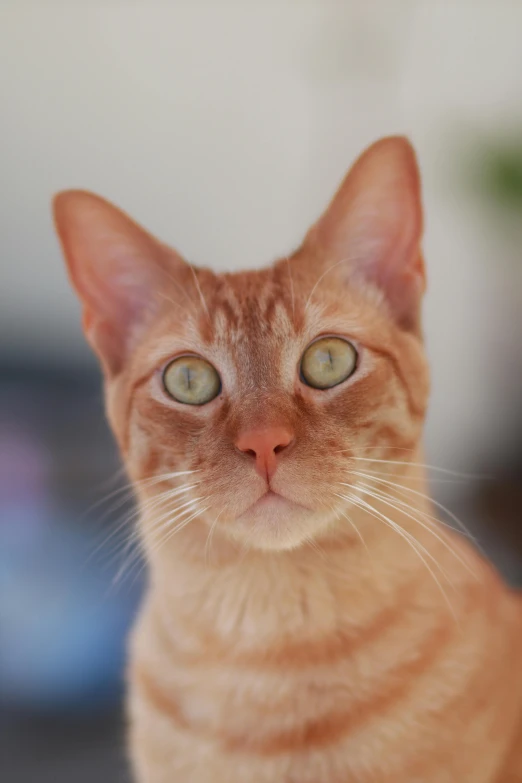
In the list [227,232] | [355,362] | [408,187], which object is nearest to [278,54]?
[227,232]

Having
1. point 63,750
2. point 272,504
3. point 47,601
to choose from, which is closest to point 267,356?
point 272,504

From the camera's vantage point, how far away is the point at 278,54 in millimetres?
1107

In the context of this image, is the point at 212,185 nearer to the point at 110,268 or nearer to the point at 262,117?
the point at 262,117

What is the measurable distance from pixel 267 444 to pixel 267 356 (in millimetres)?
129

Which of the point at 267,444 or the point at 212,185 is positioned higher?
the point at 212,185

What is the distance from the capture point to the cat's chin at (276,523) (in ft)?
2.27

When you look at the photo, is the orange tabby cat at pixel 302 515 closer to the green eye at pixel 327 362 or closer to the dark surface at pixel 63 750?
the green eye at pixel 327 362

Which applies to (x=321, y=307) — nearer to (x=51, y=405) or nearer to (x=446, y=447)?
(x=446, y=447)

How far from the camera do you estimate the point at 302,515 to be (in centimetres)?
70

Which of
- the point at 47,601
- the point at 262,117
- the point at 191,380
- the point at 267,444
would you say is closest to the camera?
the point at 267,444

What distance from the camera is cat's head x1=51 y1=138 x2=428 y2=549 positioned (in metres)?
0.70

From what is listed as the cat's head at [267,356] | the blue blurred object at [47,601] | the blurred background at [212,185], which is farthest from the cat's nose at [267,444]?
the blue blurred object at [47,601]

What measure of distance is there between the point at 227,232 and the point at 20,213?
37 centimetres

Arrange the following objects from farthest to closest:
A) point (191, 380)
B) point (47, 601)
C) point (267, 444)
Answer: point (47, 601), point (191, 380), point (267, 444)
